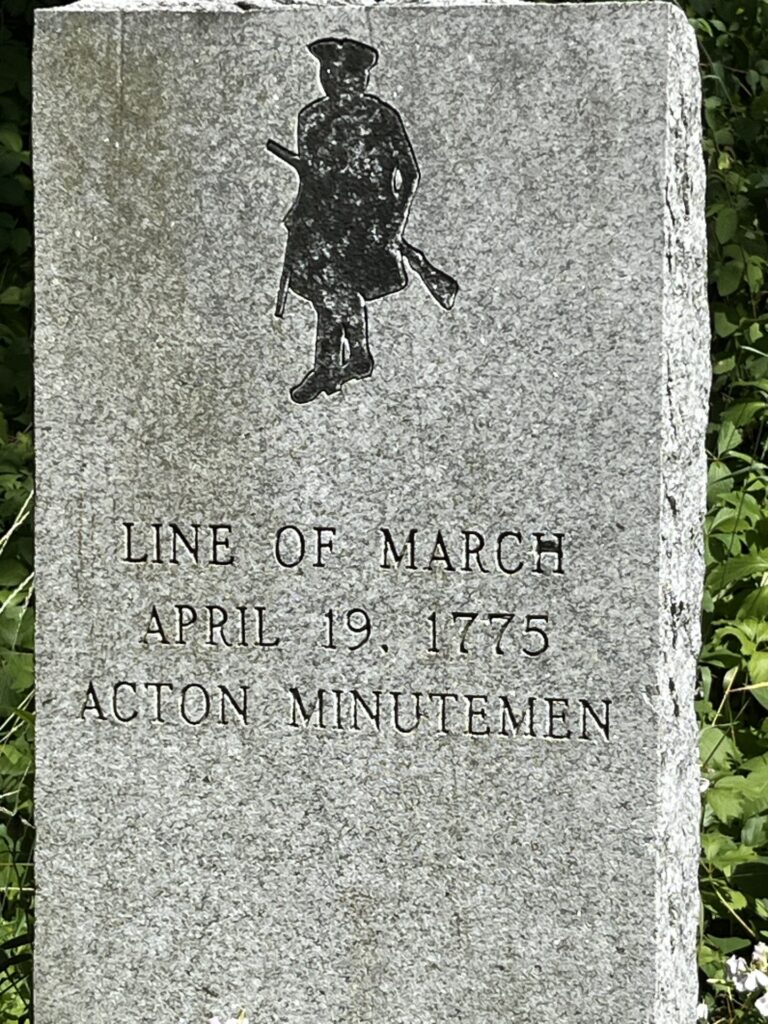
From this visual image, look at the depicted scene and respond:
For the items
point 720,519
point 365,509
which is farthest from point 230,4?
point 720,519

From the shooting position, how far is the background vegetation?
345 centimetres

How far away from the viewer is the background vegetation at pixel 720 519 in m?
3.45

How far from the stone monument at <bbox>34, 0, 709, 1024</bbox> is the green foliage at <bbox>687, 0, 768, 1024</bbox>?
61 cm

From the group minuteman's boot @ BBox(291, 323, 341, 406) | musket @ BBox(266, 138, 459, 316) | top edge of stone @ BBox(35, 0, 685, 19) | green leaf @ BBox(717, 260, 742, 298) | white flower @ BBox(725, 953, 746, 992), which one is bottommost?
white flower @ BBox(725, 953, 746, 992)

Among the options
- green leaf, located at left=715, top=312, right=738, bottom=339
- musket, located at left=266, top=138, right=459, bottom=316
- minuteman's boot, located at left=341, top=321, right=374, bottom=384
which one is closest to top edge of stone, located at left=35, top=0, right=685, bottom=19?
musket, located at left=266, top=138, right=459, bottom=316

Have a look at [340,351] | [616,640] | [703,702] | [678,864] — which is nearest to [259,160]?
[340,351]

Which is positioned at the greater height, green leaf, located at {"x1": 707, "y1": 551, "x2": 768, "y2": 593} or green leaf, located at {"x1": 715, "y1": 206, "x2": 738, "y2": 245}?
green leaf, located at {"x1": 715, "y1": 206, "x2": 738, "y2": 245}

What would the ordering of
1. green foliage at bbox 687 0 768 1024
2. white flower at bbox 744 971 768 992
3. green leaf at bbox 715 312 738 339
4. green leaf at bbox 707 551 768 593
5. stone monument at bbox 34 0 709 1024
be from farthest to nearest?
green leaf at bbox 715 312 738 339 → green leaf at bbox 707 551 768 593 → green foliage at bbox 687 0 768 1024 → white flower at bbox 744 971 768 992 → stone monument at bbox 34 0 709 1024

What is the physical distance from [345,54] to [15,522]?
6.53ft

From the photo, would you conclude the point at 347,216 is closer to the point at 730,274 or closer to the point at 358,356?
the point at 358,356

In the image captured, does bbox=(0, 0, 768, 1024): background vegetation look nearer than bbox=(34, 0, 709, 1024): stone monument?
No

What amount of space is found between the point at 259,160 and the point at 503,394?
21.2 inches

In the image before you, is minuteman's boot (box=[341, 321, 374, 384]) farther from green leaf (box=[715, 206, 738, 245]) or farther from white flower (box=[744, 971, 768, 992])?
green leaf (box=[715, 206, 738, 245])

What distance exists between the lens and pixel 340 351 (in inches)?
105
